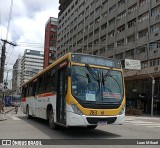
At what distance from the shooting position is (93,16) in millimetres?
77938

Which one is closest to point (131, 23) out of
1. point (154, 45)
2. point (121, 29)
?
point (121, 29)

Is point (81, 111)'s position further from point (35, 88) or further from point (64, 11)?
point (64, 11)

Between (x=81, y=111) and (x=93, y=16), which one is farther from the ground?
(x=93, y=16)

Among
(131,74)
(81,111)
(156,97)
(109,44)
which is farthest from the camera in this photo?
(109,44)

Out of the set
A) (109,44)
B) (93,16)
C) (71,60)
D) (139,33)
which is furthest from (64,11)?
(71,60)

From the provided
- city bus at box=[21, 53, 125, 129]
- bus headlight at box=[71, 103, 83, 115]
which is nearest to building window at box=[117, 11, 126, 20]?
city bus at box=[21, 53, 125, 129]

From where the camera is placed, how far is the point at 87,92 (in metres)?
11.7

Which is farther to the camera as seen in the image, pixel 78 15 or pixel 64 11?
pixel 64 11

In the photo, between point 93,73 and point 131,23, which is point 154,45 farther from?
point 93,73

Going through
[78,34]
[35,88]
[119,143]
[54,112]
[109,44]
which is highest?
[78,34]

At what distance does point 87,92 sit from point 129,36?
157ft

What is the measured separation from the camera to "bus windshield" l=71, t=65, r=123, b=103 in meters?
11.7

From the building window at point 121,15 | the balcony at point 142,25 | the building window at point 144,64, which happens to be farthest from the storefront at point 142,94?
the building window at point 121,15

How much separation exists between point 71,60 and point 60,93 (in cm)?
155
